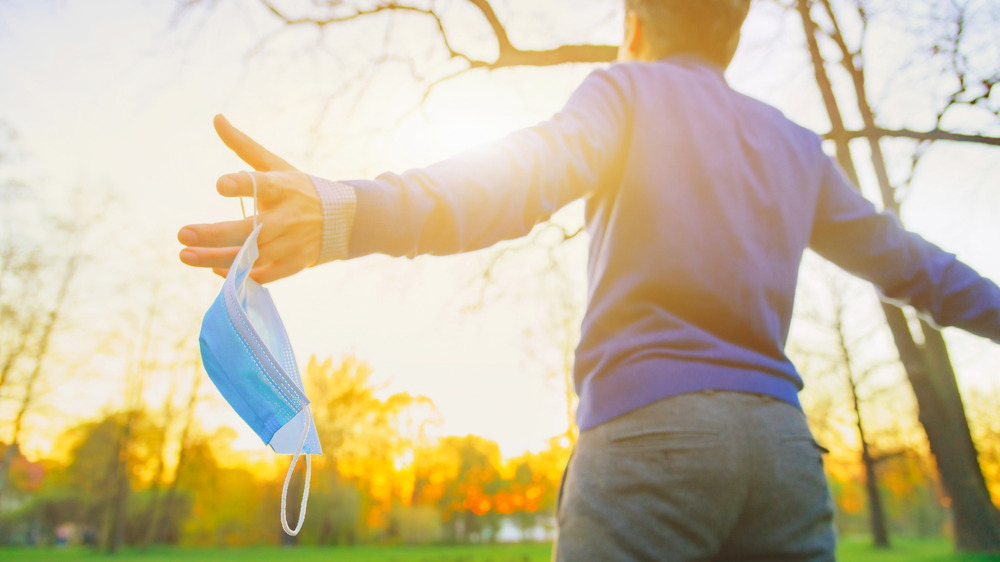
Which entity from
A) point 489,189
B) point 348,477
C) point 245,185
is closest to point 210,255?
point 245,185

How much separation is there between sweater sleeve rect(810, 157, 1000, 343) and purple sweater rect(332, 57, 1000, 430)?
191mm

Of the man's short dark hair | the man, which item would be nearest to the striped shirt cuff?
the man

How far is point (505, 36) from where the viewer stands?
24.2ft

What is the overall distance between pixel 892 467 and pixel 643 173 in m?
41.2

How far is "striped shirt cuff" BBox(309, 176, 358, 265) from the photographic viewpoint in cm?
73

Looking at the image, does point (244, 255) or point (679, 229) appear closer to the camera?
point (244, 255)

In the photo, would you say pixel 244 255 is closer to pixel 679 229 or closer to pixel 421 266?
pixel 679 229

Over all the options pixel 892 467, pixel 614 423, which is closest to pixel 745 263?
pixel 614 423

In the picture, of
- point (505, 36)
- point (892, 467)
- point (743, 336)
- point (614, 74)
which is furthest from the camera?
point (892, 467)

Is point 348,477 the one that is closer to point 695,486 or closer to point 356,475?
point 356,475

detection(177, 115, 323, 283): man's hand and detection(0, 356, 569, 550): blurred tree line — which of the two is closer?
detection(177, 115, 323, 283): man's hand

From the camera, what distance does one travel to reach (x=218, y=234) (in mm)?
762

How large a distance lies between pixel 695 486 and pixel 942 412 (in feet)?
23.1

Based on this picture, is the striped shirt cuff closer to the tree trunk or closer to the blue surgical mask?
the blue surgical mask
